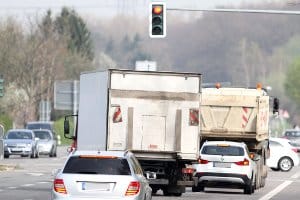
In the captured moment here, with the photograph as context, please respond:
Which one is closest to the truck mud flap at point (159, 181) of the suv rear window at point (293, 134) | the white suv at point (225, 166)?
the white suv at point (225, 166)

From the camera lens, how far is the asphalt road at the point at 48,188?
34594mm

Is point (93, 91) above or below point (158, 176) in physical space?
above

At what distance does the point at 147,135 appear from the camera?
109 ft

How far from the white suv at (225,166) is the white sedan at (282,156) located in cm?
1972

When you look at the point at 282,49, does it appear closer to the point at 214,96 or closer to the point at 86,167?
the point at 214,96

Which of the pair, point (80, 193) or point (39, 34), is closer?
point (80, 193)

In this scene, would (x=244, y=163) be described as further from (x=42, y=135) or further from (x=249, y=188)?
(x=42, y=135)

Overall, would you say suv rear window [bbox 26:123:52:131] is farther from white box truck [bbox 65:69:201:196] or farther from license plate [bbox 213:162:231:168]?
white box truck [bbox 65:69:201:196]

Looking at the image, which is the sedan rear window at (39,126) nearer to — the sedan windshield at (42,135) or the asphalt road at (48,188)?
the sedan windshield at (42,135)

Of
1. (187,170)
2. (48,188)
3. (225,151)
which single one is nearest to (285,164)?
(225,151)

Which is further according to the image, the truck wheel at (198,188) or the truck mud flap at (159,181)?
the truck wheel at (198,188)

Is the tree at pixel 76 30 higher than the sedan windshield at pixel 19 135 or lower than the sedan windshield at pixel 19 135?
higher

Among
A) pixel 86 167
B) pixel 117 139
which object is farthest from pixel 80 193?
pixel 117 139

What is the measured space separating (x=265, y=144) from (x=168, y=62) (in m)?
120
